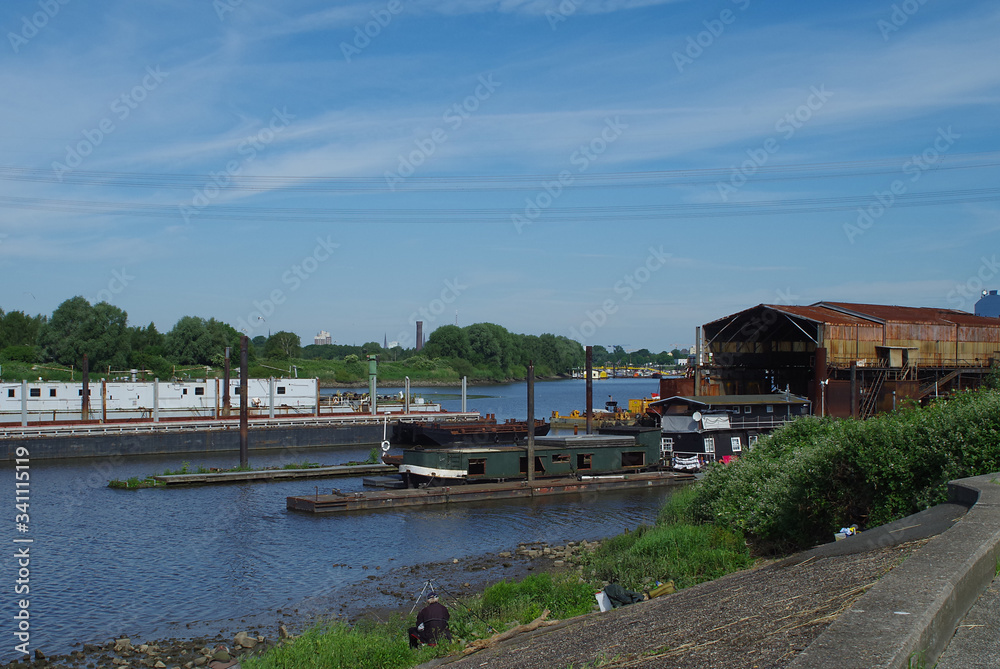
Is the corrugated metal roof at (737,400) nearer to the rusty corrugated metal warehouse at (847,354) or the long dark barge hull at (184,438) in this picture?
the rusty corrugated metal warehouse at (847,354)

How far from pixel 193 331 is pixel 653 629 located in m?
120

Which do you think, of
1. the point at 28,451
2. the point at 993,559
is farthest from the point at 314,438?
the point at 993,559

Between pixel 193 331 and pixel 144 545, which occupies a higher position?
Answer: pixel 193 331

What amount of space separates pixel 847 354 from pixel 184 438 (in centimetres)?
4626

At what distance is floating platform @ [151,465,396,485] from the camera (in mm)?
41375

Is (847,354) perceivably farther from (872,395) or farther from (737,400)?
(737,400)

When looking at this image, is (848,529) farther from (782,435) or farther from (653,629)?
(782,435)

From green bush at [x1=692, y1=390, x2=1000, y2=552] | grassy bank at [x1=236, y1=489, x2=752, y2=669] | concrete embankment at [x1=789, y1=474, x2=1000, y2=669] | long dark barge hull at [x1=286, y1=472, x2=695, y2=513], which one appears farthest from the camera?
long dark barge hull at [x1=286, y1=472, x2=695, y2=513]

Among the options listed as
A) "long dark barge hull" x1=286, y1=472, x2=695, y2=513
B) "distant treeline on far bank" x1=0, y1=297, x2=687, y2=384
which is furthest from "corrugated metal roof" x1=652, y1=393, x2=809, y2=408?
"distant treeline on far bank" x1=0, y1=297, x2=687, y2=384

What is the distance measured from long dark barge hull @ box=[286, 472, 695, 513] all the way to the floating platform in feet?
28.6

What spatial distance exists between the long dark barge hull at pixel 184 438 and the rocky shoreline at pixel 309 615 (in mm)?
36489

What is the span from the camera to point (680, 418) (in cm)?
4650

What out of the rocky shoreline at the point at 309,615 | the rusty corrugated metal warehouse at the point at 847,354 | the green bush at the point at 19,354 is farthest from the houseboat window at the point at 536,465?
the green bush at the point at 19,354

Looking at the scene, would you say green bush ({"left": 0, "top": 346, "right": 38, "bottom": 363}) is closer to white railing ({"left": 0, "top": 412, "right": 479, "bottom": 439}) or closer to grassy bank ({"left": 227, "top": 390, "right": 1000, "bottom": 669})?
white railing ({"left": 0, "top": 412, "right": 479, "bottom": 439})
